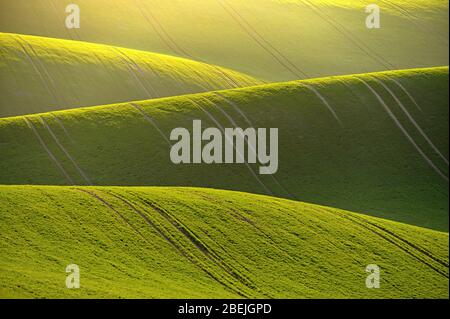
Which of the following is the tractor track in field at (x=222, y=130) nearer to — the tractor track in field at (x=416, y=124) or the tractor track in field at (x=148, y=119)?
the tractor track in field at (x=148, y=119)

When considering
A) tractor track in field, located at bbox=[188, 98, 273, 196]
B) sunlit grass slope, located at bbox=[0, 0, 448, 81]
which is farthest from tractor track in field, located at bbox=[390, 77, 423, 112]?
sunlit grass slope, located at bbox=[0, 0, 448, 81]

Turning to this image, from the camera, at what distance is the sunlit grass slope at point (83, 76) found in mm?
73812

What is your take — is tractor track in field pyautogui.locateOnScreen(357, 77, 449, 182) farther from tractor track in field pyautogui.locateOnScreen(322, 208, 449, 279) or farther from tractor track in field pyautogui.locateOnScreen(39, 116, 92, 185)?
tractor track in field pyautogui.locateOnScreen(39, 116, 92, 185)

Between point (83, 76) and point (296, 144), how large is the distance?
28866 mm

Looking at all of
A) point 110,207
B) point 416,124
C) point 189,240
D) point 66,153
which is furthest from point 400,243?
point 66,153

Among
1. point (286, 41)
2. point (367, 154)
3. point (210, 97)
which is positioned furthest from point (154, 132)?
point (286, 41)

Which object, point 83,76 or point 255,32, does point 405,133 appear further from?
point 255,32

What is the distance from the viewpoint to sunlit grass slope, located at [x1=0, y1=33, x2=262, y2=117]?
73.8m

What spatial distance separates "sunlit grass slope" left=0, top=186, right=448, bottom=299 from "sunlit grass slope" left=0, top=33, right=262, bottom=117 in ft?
107

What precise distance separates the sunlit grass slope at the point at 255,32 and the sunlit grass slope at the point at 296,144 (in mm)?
26301

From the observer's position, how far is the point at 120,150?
58.9 meters

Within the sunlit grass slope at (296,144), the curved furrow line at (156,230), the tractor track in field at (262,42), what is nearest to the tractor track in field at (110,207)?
the curved furrow line at (156,230)

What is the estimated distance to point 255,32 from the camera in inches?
4006
